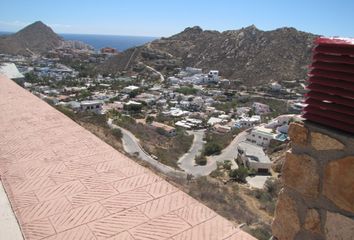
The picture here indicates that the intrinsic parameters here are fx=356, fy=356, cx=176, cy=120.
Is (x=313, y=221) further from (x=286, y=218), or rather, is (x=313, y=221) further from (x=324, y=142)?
(x=324, y=142)

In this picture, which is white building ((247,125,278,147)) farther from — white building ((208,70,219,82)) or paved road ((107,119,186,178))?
white building ((208,70,219,82))

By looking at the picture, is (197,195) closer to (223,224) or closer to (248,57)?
(223,224)

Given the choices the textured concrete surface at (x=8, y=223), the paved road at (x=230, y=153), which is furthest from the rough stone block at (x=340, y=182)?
the paved road at (x=230, y=153)

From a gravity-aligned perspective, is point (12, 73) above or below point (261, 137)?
above

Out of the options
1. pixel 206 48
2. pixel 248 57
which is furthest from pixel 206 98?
pixel 206 48

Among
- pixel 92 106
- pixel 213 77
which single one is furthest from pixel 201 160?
pixel 213 77

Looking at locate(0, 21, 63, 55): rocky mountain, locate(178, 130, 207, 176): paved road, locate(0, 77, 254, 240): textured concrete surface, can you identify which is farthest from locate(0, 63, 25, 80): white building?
locate(0, 21, 63, 55): rocky mountain
